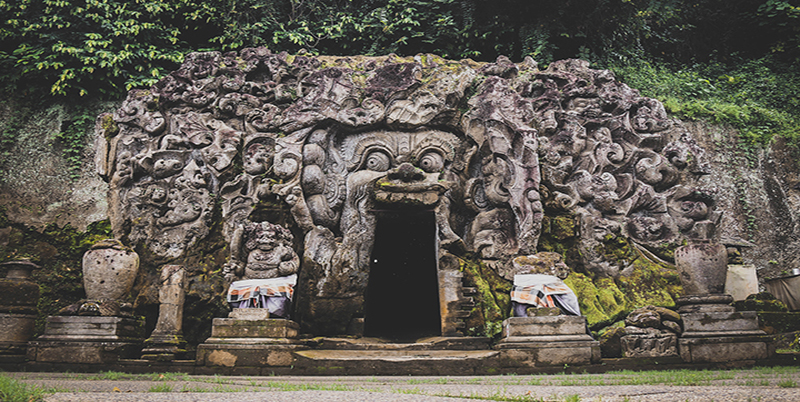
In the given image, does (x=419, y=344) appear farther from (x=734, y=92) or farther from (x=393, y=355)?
(x=734, y=92)

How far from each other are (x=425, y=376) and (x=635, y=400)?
3.69 m

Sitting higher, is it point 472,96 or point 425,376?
point 472,96

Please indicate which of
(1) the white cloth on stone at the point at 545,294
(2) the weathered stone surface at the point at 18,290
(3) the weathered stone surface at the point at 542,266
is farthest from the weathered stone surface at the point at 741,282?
(2) the weathered stone surface at the point at 18,290

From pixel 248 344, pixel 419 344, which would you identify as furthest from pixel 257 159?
pixel 419 344

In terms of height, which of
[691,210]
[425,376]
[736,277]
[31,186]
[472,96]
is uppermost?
[472,96]

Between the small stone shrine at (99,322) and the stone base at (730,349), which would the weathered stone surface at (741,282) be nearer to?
the stone base at (730,349)

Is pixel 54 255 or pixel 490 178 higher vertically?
pixel 490 178

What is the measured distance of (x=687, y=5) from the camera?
1597cm

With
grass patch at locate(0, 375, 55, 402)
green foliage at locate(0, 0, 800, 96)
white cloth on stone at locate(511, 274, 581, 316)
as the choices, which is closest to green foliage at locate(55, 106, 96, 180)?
green foliage at locate(0, 0, 800, 96)

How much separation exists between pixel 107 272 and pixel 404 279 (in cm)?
560

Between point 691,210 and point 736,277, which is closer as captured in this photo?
point 736,277

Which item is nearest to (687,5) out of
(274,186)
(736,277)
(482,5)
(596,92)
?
(482,5)

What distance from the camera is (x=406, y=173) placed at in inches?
362

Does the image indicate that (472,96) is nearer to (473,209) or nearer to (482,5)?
(473,209)
